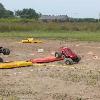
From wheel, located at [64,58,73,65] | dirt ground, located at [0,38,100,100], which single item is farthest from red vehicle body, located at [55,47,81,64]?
dirt ground, located at [0,38,100,100]

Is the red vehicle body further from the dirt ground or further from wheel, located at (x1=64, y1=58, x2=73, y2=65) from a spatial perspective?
the dirt ground

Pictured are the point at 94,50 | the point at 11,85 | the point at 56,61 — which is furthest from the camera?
the point at 94,50

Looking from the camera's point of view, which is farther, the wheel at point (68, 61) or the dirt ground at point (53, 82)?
the wheel at point (68, 61)

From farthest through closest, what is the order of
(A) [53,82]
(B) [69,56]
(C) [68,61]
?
(B) [69,56] < (C) [68,61] < (A) [53,82]

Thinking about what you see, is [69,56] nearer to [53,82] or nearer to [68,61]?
[68,61]

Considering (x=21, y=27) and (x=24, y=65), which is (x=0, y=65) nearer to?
(x=24, y=65)

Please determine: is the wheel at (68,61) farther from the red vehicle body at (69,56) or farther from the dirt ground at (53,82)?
the dirt ground at (53,82)

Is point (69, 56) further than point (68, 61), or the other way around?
point (69, 56)

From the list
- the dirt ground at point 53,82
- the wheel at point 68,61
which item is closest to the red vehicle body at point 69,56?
the wheel at point 68,61

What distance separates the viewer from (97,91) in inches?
369

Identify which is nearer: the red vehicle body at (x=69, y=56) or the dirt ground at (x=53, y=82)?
the dirt ground at (x=53, y=82)

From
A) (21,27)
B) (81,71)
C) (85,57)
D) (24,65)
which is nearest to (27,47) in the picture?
(85,57)

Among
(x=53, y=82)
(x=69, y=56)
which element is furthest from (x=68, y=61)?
(x=53, y=82)

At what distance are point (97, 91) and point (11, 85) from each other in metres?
2.02
